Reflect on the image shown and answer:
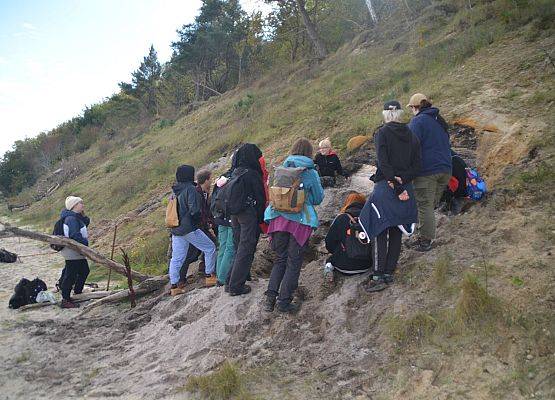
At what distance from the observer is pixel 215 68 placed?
40.1m

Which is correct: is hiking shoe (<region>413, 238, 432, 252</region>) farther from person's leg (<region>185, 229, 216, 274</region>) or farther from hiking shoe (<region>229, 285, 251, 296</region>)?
person's leg (<region>185, 229, 216, 274</region>)

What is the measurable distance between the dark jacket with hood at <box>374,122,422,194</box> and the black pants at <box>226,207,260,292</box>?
5.51 ft

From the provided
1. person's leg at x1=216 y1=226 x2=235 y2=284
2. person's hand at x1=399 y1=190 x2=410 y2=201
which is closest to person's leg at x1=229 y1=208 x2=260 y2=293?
person's leg at x1=216 y1=226 x2=235 y2=284

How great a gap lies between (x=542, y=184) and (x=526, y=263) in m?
1.59

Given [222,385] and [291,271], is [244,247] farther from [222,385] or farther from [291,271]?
[222,385]

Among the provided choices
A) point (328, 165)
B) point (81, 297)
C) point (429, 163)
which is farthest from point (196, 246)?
point (429, 163)

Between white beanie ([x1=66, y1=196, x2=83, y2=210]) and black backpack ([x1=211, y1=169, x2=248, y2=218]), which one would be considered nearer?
black backpack ([x1=211, y1=169, x2=248, y2=218])

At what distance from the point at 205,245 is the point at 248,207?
147 centimetres

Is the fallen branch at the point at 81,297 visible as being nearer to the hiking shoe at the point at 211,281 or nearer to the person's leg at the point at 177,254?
the person's leg at the point at 177,254

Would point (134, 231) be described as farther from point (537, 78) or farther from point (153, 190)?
point (537, 78)

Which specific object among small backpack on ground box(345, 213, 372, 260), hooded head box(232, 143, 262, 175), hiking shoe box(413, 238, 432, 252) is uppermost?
hooded head box(232, 143, 262, 175)

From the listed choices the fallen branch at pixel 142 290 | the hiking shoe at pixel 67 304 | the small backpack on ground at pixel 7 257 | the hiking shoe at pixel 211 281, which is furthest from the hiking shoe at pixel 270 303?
the small backpack on ground at pixel 7 257

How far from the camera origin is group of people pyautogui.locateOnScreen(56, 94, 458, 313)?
4539 mm

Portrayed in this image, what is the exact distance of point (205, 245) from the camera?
6.46m
